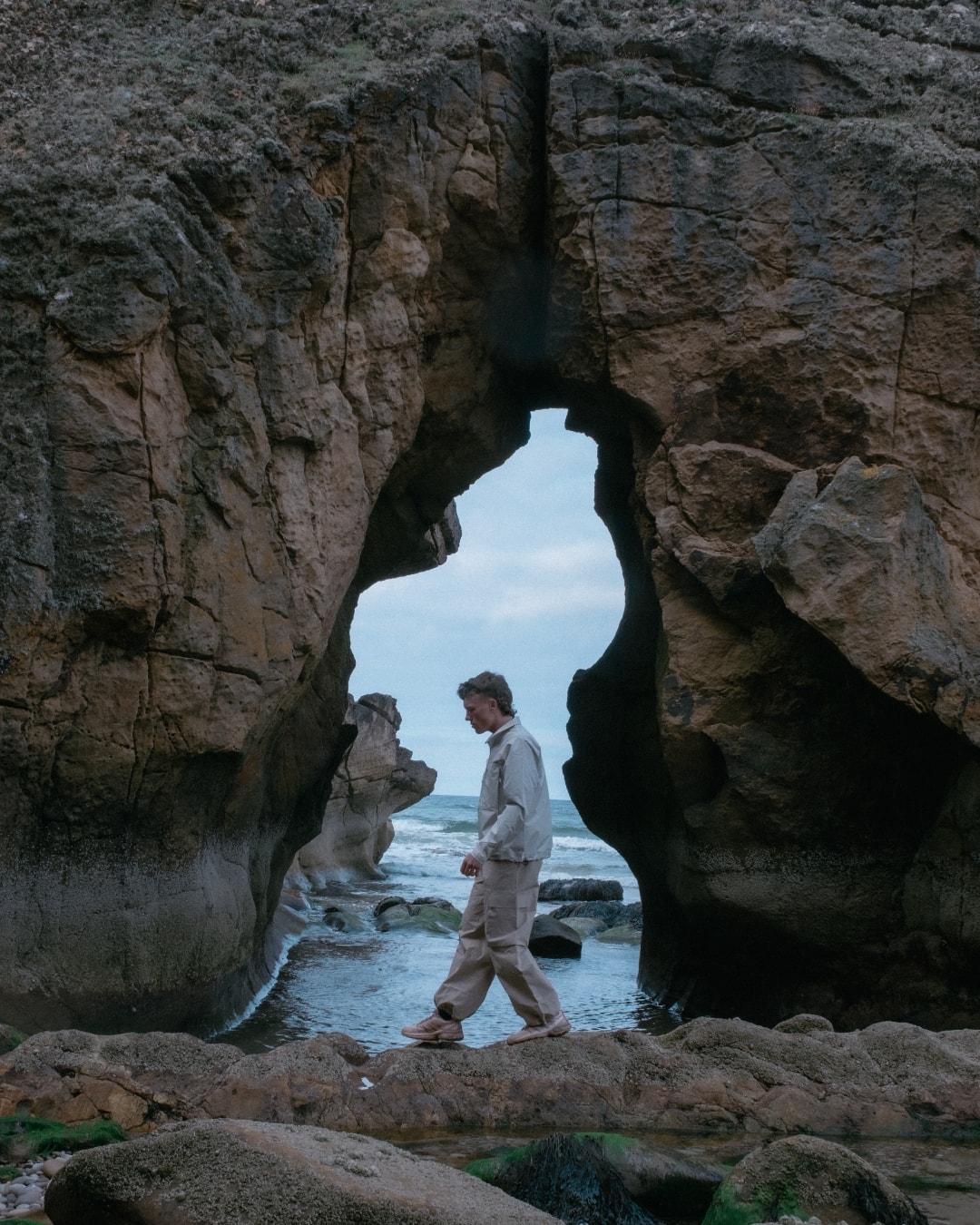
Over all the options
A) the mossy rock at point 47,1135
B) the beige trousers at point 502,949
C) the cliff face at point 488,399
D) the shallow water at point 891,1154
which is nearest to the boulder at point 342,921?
the cliff face at point 488,399

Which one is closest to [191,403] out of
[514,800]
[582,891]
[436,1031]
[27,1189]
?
[514,800]

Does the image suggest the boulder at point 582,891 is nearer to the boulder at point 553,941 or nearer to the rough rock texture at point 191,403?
the boulder at point 553,941

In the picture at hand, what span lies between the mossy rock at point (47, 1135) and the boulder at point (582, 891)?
2065 centimetres

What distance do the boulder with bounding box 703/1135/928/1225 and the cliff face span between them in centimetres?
463

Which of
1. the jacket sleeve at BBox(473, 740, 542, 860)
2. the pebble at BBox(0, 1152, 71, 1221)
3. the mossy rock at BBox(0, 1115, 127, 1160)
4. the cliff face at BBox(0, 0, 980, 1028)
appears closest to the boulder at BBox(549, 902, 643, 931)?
the cliff face at BBox(0, 0, 980, 1028)

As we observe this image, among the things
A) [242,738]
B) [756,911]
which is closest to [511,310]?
[242,738]

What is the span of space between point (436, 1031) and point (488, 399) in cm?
634

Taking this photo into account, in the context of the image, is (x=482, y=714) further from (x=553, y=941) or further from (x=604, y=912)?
(x=604, y=912)

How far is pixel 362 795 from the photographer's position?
26.9m

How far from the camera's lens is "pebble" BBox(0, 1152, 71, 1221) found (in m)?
3.60

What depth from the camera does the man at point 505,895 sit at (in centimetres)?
598

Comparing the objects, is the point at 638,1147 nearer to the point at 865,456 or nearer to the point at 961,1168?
the point at 961,1168

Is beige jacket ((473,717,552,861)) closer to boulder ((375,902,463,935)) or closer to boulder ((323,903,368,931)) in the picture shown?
boulder ((375,902,463,935))

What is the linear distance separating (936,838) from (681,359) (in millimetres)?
4271
